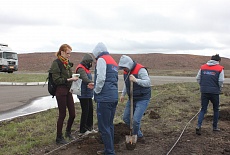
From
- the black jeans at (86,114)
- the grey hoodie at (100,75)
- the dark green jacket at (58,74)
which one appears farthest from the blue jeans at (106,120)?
the black jeans at (86,114)

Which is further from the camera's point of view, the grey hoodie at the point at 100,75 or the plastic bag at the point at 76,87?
the plastic bag at the point at 76,87

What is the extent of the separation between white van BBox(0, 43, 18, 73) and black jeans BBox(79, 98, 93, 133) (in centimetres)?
2699

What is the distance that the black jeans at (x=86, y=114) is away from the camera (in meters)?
6.23

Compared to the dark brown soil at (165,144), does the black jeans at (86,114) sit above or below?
above

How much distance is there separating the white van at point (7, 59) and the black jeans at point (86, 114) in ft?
88.5

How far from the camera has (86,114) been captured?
6.31 meters

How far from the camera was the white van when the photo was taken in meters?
31.4

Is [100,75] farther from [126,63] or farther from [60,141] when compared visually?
[60,141]

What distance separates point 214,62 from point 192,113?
10.1ft

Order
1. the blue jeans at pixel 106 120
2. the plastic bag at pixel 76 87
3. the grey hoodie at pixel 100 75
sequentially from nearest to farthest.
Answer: the grey hoodie at pixel 100 75 → the blue jeans at pixel 106 120 → the plastic bag at pixel 76 87

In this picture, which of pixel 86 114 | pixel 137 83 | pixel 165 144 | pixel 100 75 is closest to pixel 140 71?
pixel 137 83

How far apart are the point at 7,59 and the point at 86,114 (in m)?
27.6

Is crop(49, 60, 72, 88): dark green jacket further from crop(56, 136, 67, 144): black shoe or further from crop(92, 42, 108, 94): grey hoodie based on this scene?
crop(92, 42, 108, 94): grey hoodie

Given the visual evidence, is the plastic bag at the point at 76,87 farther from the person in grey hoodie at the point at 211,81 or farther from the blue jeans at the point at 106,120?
the person in grey hoodie at the point at 211,81
